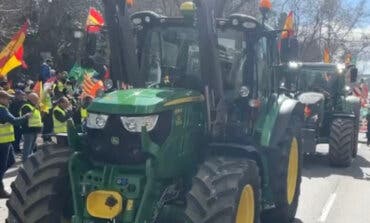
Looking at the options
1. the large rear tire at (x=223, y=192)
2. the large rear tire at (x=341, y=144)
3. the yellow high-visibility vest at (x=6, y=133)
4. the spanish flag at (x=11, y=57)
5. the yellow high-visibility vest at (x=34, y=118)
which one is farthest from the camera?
the large rear tire at (x=341, y=144)

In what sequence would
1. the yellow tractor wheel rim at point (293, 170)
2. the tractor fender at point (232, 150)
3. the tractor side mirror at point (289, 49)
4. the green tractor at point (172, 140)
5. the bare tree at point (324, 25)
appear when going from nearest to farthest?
the green tractor at point (172, 140) < the tractor fender at point (232, 150) < the tractor side mirror at point (289, 49) < the yellow tractor wheel rim at point (293, 170) < the bare tree at point (324, 25)

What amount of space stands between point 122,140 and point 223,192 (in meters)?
0.97

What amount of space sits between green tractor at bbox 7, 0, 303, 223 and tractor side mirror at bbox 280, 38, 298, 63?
Answer: 0.27 m

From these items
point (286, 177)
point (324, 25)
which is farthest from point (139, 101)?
point (324, 25)

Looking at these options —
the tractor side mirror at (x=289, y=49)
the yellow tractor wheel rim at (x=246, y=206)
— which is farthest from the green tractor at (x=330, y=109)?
the yellow tractor wheel rim at (x=246, y=206)

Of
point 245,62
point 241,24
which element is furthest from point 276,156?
point 241,24

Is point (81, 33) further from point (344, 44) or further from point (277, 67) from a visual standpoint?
point (344, 44)

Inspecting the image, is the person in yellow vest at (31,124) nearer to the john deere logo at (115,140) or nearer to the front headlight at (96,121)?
the front headlight at (96,121)

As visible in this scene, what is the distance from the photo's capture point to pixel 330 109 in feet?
41.7

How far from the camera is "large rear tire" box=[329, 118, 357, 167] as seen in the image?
11.4 metres

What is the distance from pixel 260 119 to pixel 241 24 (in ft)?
3.69

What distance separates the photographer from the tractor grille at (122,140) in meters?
4.84

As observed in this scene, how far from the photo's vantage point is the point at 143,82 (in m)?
6.00

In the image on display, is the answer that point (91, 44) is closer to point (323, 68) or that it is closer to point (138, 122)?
point (138, 122)
